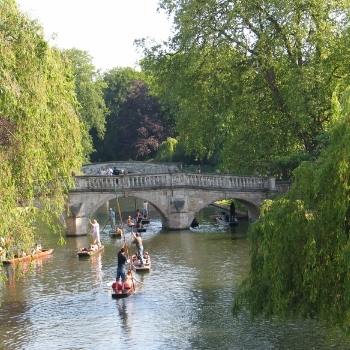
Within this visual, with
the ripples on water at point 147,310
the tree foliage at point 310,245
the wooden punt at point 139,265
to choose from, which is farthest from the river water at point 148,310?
the tree foliage at point 310,245

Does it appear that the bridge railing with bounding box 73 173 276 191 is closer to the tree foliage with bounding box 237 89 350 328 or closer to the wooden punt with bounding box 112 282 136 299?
the wooden punt with bounding box 112 282 136 299

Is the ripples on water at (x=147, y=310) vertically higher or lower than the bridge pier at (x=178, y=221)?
lower

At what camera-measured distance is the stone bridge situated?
31984 millimetres

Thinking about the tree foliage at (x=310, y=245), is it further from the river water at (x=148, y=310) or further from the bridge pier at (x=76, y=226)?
the bridge pier at (x=76, y=226)

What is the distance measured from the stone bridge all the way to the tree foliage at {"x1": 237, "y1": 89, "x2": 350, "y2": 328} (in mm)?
20720

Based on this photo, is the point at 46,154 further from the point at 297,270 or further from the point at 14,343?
the point at 297,270

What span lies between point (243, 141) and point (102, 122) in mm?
34300

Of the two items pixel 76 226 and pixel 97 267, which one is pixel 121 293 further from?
pixel 76 226

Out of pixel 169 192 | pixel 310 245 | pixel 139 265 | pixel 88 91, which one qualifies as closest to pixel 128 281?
pixel 139 265

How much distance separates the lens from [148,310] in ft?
57.9

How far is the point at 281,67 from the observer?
32.8 metres

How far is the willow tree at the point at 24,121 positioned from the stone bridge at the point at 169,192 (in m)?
16.8

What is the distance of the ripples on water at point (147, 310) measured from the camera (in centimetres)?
1483

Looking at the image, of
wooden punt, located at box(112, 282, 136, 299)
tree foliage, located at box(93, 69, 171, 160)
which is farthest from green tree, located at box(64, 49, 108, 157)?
wooden punt, located at box(112, 282, 136, 299)
